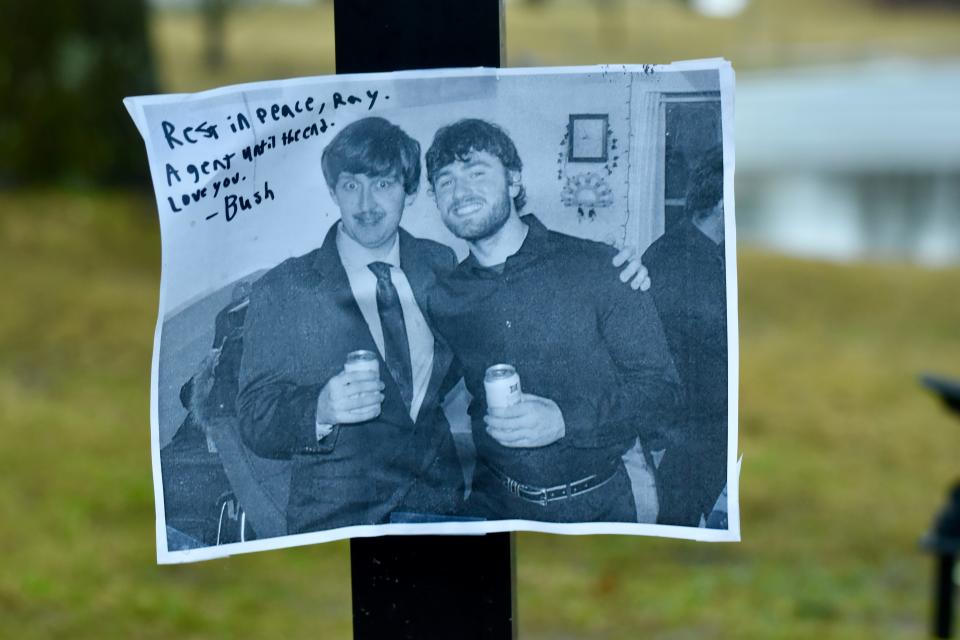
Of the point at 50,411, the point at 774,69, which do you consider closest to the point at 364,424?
the point at 50,411

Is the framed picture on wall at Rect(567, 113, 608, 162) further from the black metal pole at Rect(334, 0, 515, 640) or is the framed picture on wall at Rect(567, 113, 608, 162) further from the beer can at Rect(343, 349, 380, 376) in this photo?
the beer can at Rect(343, 349, 380, 376)

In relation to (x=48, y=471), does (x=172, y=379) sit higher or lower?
higher

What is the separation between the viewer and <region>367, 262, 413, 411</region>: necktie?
1352 mm

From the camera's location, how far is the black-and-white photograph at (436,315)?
1.34 metres

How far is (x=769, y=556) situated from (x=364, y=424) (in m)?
2.72

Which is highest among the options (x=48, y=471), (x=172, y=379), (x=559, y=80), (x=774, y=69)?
(x=774, y=69)

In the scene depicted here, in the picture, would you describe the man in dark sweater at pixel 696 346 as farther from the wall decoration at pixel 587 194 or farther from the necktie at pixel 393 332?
the necktie at pixel 393 332

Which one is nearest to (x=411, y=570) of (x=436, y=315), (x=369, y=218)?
(x=436, y=315)

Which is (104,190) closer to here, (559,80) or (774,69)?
(559,80)

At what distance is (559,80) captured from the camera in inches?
52.0

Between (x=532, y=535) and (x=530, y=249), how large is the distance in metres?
2.87

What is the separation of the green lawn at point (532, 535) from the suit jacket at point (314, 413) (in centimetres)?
195

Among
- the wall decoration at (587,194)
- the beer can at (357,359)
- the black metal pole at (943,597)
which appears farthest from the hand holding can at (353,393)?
the black metal pole at (943,597)

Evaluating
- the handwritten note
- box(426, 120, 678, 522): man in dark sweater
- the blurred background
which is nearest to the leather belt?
box(426, 120, 678, 522): man in dark sweater
